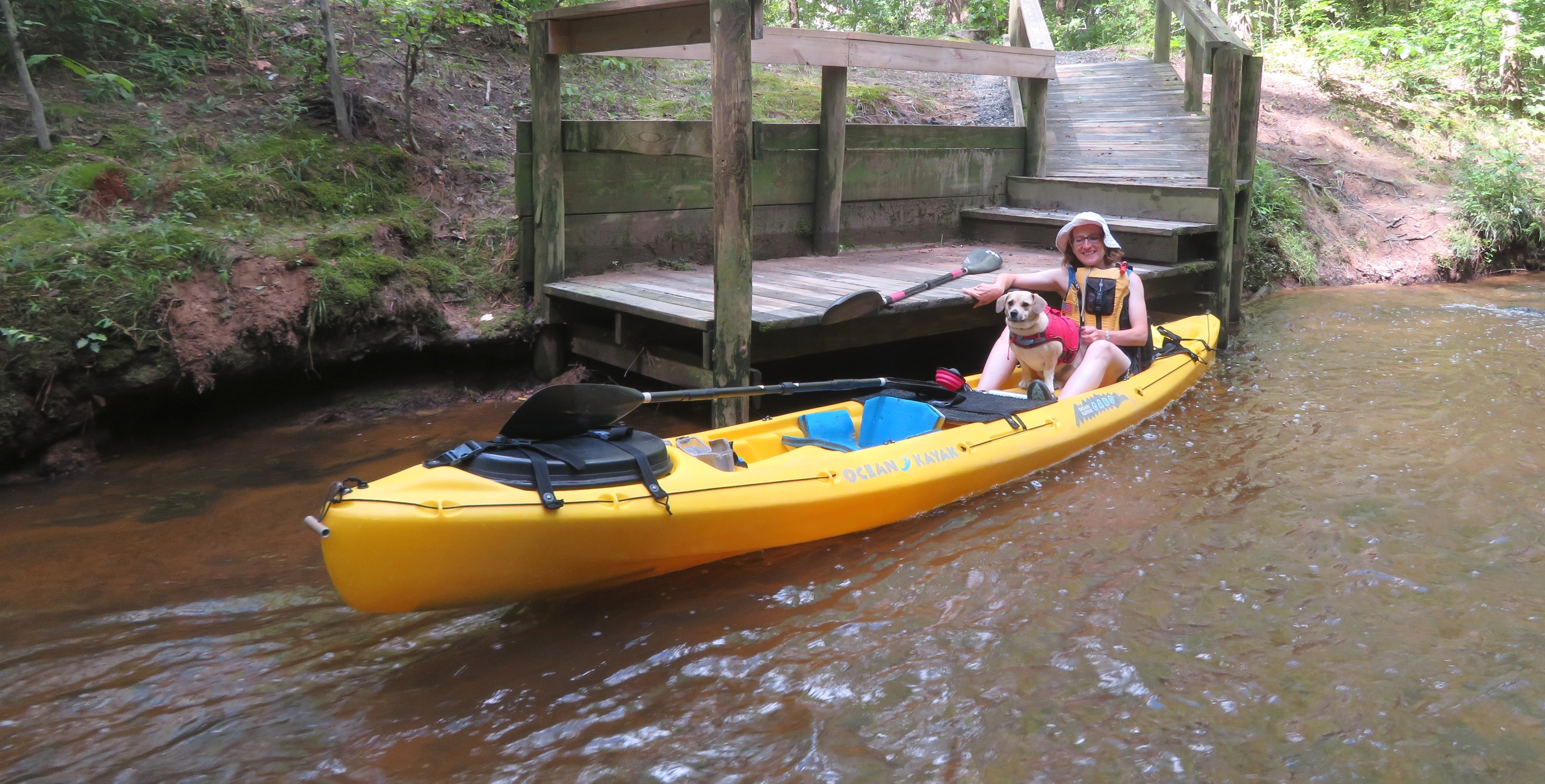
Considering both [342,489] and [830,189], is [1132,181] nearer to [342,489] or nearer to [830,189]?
[830,189]

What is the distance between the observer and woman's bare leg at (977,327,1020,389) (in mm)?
5613

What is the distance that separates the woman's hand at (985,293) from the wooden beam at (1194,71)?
4346 millimetres

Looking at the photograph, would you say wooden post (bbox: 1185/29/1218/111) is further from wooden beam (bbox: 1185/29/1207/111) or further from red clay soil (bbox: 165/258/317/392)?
red clay soil (bbox: 165/258/317/392)

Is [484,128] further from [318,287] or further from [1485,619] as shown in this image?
[1485,619]

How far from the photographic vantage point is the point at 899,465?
432 centimetres

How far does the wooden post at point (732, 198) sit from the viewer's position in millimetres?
4598

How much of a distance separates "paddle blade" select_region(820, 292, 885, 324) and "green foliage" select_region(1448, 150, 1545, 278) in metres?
7.81

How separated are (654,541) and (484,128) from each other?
16.8ft

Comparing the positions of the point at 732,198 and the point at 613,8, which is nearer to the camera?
the point at 732,198

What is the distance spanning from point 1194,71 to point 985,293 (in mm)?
4725

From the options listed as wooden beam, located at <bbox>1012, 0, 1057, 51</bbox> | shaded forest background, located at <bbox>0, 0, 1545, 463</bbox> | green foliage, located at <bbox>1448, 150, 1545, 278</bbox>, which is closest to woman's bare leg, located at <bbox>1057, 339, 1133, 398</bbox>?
shaded forest background, located at <bbox>0, 0, 1545, 463</bbox>

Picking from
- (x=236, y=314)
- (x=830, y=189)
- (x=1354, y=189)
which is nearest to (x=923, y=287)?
(x=830, y=189)

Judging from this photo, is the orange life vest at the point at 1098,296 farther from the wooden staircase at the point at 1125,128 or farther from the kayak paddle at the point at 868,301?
the wooden staircase at the point at 1125,128

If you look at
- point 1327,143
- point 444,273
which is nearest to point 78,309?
point 444,273
